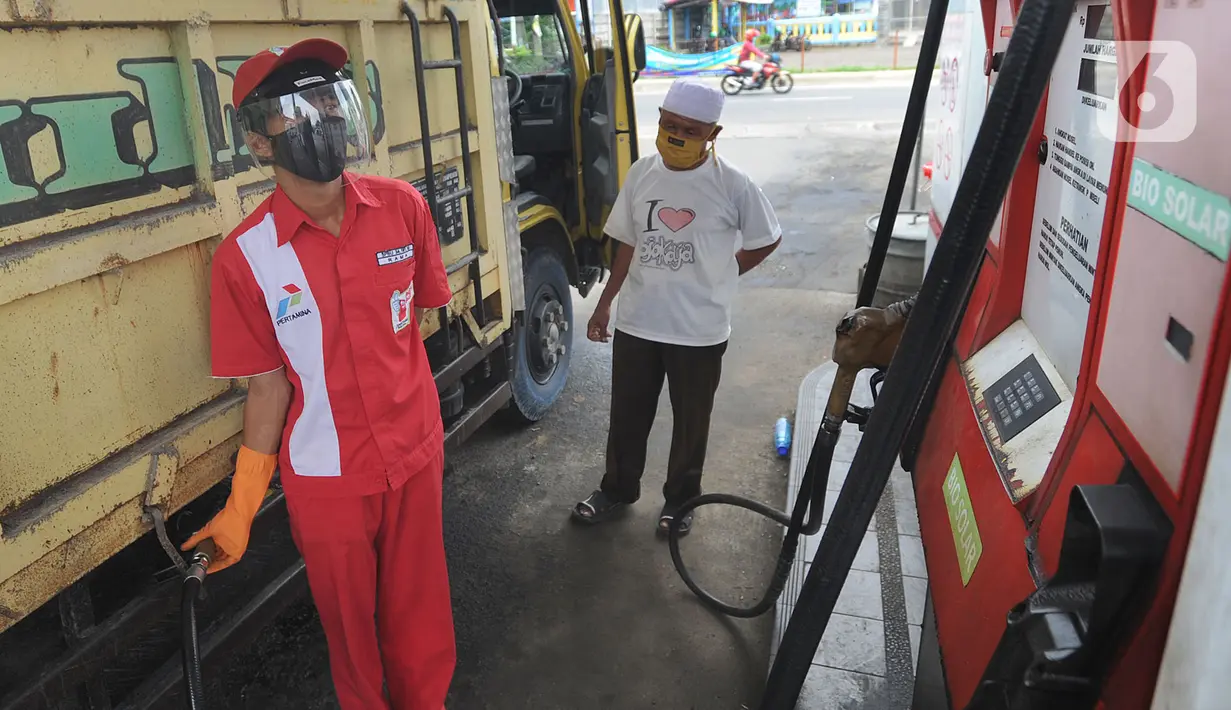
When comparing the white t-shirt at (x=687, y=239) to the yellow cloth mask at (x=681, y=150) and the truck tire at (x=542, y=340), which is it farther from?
the truck tire at (x=542, y=340)

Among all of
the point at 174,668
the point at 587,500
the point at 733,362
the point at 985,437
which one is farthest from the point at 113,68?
the point at 733,362

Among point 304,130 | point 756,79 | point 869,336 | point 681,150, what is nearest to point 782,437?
point 681,150

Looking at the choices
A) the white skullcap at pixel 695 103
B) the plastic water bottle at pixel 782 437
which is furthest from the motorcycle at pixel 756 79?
the white skullcap at pixel 695 103

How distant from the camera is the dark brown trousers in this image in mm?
3242

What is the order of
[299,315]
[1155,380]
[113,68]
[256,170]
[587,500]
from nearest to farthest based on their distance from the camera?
1. [1155,380]
2. [113,68]
3. [299,315]
4. [256,170]
5. [587,500]

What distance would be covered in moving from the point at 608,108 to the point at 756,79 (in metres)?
15.9

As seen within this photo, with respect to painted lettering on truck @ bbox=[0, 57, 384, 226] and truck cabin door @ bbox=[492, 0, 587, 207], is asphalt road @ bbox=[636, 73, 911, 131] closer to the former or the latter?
truck cabin door @ bbox=[492, 0, 587, 207]

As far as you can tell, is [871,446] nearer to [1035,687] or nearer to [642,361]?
[1035,687]

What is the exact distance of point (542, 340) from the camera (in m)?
4.43

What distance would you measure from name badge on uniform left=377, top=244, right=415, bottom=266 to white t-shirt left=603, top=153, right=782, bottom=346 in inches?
47.0

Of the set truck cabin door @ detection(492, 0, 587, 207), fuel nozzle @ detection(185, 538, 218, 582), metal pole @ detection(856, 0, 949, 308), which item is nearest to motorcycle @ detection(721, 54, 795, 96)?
truck cabin door @ detection(492, 0, 587, 207)

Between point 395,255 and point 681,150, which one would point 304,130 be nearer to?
point 395,255

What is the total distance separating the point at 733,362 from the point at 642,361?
2.05 metres

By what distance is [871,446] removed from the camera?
119 centimetres
